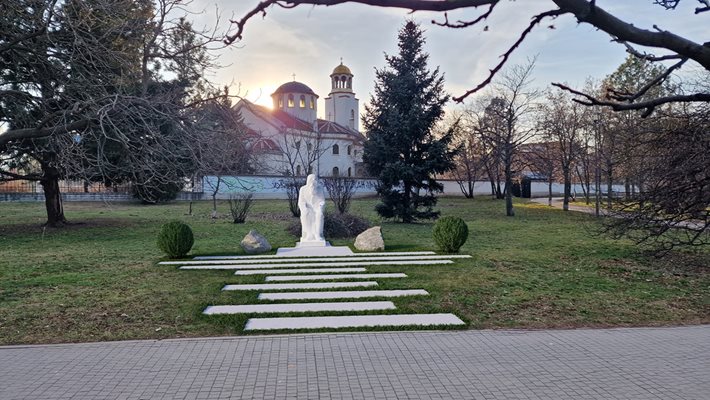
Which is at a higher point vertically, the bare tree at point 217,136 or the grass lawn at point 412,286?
the bare tree at point 217,136

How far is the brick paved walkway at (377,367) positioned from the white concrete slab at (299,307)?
4.27ft

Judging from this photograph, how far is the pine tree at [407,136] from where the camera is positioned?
23641 millimetres

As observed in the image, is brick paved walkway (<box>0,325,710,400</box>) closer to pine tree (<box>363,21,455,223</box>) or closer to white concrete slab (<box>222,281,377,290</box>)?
white concrete slab (<box>222,281,377,290</box>)

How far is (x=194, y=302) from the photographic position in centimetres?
792

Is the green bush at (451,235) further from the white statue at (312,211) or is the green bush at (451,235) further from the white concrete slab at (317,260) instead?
the white statue at (312,211)

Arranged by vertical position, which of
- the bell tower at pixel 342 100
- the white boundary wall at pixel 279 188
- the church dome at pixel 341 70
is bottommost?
the white boundary wall at pixel 279 188

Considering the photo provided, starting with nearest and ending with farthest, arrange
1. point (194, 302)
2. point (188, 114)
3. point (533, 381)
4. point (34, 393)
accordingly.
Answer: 1. point (34, 393)
2. point (533, 381)
3. point (194, 302)
4. point (188, 114)

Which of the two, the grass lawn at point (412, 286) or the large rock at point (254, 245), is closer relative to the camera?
the grass lawn at point (412, 286)

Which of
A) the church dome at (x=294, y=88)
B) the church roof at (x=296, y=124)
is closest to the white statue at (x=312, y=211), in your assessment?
the church roof at (x=296, y=124)

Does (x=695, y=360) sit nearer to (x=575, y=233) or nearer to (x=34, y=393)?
(x=34, y=393)

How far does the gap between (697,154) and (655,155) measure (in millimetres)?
1797

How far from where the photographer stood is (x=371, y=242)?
14.1 m

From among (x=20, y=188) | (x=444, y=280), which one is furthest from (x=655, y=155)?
(x=20, y=188)

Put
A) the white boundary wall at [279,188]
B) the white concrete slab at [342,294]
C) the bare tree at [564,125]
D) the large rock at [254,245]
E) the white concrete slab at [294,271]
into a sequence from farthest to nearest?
the white boundary wall at [279,188] → the bare tree at [564,125] → the large rock at [254,245] → the white concrete slab at [294,271] → the white concrete slab at [342,294]
